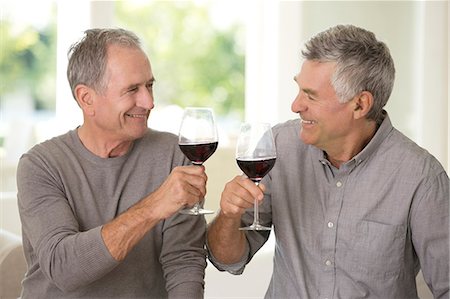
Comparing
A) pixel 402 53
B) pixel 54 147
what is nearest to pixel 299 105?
pixel 54 147

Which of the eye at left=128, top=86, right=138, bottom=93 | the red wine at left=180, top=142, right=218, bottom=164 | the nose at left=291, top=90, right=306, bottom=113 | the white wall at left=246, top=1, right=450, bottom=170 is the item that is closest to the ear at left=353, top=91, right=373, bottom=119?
the nose at left=291, top=90, right=306, bottom=113

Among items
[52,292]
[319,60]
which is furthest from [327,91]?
[52,292]

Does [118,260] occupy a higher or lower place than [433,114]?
lower

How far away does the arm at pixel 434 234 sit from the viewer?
7.16 ft

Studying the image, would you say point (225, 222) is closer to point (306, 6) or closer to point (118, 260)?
point (118, 260)

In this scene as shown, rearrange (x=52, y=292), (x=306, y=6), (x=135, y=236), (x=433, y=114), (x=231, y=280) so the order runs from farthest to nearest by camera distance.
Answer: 1. (x=433, y=114)
2. (x=306, y=6)
3. (x=231, y=280)
4. (x=52, y=292)
5. (x=135, y=236)

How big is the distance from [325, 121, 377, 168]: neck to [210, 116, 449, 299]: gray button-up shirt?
0.09 ft

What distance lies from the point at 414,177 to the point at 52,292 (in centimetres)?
105

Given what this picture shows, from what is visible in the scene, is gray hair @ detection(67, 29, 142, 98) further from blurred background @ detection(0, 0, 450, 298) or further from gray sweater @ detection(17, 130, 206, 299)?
blurred background @ detection(0, 0, 450, 298)

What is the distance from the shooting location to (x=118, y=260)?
2041 millimetres

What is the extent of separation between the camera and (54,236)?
2096mm

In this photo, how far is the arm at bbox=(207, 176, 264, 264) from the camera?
2.04m

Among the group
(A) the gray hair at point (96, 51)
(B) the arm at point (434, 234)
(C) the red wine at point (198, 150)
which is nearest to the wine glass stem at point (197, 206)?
(C) the red wine at point (198, 150)

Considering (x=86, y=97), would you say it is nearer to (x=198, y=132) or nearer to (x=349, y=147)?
(x=198, y=132)
